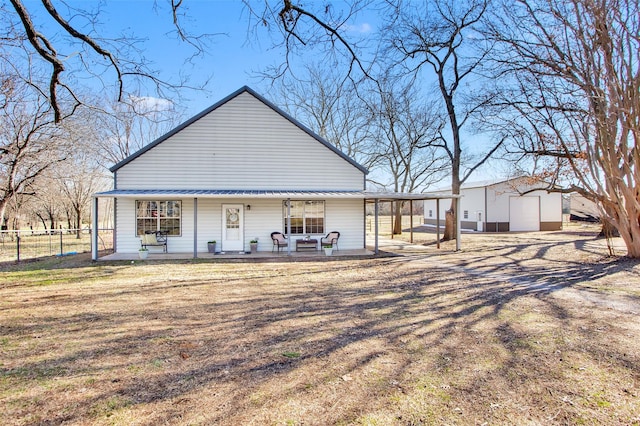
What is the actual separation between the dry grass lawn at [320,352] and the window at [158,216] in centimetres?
524

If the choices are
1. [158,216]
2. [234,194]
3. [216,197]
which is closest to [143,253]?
[158,216]

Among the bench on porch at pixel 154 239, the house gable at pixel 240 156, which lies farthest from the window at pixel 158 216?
the house gable at pixel 240 156

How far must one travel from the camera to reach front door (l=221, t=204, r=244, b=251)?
14359 millimetres

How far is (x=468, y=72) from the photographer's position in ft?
60.6

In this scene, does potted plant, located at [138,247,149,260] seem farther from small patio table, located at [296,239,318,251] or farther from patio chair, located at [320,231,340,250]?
patio chair, located at [320,231,340,250]

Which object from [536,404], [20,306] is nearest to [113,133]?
[20,306]

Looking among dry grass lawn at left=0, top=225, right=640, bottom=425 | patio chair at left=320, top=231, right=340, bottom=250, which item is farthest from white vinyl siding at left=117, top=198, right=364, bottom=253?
dry grass lawn at left=0, top=225, right=640, bottom=425

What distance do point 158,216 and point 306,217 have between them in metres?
5.88

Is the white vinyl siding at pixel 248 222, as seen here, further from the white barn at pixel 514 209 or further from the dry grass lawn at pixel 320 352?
the white barn at pixel 514 209

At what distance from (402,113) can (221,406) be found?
82.7 feet

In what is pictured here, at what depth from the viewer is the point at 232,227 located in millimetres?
14484

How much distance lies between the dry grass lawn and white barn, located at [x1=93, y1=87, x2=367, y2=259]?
5447 mm

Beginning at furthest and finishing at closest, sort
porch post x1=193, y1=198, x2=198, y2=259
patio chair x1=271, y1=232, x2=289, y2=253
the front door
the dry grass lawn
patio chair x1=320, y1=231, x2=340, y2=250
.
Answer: patio chair x1=320, y1=231, x2=340, y2=250 → the front door → patio chair x1=271, y1=232, x2=289, y2=253 → porch post x1=193, y1=198, x2=198, y2=259 → the dry grass lawn

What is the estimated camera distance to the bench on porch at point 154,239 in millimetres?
13617
